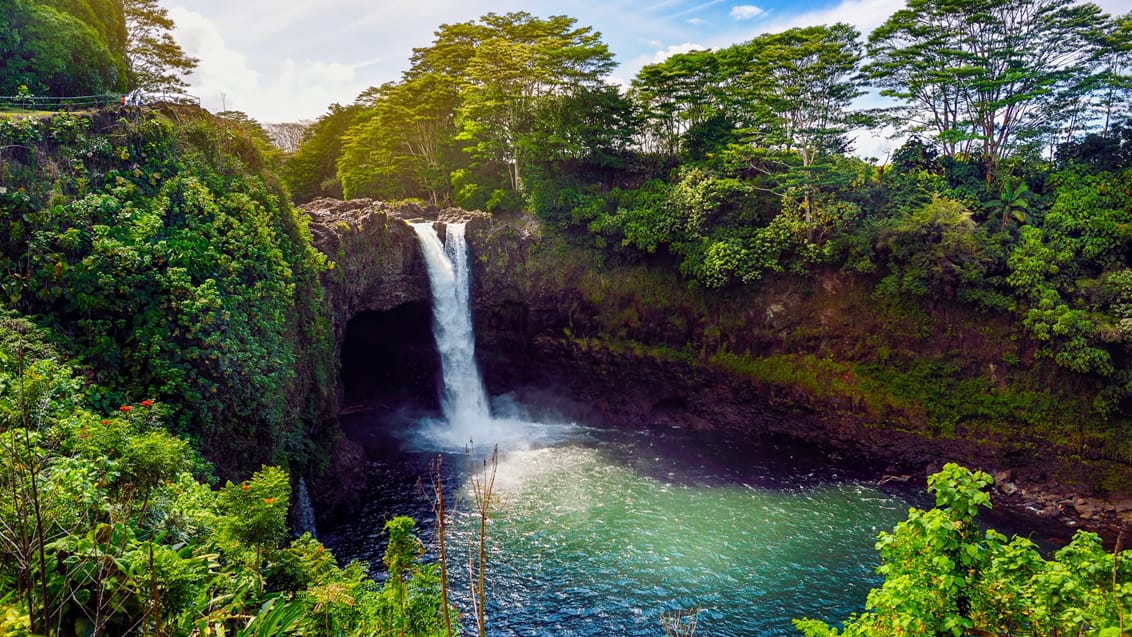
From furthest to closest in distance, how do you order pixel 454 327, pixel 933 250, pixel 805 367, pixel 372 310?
pixel 454 327, pixel 372 310, pixel 805 367, pixel 933 250

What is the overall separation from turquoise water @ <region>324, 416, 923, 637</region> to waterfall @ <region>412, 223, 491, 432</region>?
3.40 m

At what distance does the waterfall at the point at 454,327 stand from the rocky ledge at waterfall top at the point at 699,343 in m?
0.78

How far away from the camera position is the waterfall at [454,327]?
2689cm

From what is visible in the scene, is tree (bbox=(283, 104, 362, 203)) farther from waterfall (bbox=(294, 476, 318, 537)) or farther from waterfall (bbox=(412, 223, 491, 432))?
waterfall (bbox=(294, 476, 318, 537))

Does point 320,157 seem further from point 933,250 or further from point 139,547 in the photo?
point 139,547

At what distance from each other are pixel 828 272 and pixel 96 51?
92.8 feet

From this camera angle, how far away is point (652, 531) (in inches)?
691

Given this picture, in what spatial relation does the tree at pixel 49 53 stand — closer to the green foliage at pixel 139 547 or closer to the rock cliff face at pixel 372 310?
the rock cliff face at pixel 372 310

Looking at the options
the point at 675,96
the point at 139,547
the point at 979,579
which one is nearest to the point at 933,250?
the point at 675,96

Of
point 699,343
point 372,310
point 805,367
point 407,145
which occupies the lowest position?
point 805,367

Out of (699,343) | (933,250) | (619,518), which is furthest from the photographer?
(699,343)

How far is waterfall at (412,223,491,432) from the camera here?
26891 millimetres

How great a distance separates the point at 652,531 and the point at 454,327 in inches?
572

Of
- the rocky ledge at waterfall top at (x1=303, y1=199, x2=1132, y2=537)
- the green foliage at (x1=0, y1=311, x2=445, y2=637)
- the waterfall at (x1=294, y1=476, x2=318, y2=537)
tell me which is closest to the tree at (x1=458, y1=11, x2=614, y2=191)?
the rocky ledge at waterfall top at (x1=303, y1=199, x2=1132, y2=537)
